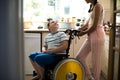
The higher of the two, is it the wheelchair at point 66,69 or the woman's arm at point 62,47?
the woman's arm at point 62,47

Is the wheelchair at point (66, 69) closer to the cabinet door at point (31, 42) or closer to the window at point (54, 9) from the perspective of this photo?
the cabinet door at point (31, 42)

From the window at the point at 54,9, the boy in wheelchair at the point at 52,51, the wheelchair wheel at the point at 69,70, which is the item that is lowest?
the wheelchair wheel at the point at 69,70

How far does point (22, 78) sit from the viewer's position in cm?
93

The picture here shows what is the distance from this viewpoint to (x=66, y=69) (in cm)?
223

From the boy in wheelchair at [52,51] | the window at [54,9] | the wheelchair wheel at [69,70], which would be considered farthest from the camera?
the window at [54,9]

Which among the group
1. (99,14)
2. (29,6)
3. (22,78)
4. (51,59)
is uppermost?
(29,6)

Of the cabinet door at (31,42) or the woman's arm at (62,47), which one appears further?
the cabinet door at (31,42)

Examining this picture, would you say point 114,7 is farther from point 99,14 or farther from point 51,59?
point 51,59

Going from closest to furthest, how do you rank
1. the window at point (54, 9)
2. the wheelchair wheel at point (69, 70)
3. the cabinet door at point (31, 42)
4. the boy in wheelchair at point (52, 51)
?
the wheelchair wheel at point (69, 70) → the boy in wheelchair at point (52, 51) → the cabinet door at point (31, 42) → the window at point (54, 9)

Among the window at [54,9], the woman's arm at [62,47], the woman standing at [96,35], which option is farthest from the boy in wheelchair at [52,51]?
the window at [54,9]

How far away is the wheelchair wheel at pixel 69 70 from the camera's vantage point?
2174mm

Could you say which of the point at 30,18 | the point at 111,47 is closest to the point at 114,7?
the point at 111,47

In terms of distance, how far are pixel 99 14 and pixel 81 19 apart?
78.3 inches

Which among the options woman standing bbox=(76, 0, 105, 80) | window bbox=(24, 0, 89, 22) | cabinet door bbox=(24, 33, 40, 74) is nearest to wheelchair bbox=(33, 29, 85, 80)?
woman standing bbox=(76, 0, 105, 80)
